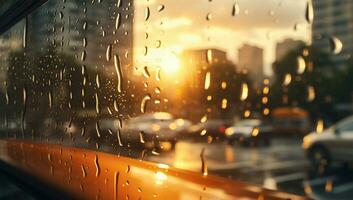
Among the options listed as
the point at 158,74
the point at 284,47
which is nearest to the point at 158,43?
the point at 158,74

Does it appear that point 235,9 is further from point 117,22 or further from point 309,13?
point 117,22

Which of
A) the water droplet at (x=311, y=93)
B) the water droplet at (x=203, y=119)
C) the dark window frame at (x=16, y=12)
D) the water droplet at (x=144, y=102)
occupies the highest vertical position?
the dark window frame at (x=16, y=12)

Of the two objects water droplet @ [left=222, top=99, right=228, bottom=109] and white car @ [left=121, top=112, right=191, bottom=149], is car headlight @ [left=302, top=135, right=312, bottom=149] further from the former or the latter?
white car @ [left=121, top=112, right=191, bottom=149]

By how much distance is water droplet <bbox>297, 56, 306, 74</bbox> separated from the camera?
142 cm

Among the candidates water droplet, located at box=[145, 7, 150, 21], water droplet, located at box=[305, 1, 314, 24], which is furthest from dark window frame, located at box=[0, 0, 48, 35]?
water droplet, located at box=[305, 1, 314, 24]

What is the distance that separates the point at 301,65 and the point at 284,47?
0.14 metres

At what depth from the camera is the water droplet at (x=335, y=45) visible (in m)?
1.29

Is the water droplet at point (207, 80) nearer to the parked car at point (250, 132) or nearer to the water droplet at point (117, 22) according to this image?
the parked car at point (250, 132)

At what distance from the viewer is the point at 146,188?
2383 millimetres

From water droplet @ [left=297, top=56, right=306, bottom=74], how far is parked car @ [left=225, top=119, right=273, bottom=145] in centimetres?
22


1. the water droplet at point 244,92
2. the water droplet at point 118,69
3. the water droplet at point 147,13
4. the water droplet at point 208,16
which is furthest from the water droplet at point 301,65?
the water droplet at point 118,69

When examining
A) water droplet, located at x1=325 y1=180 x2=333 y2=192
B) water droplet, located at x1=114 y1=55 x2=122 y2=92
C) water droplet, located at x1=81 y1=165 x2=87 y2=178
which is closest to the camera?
water droplet, located at x1=325 y1=180 x2=333 y2=192

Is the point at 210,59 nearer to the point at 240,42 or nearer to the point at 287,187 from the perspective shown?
the point at 240,42

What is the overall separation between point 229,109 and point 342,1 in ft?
2.11
